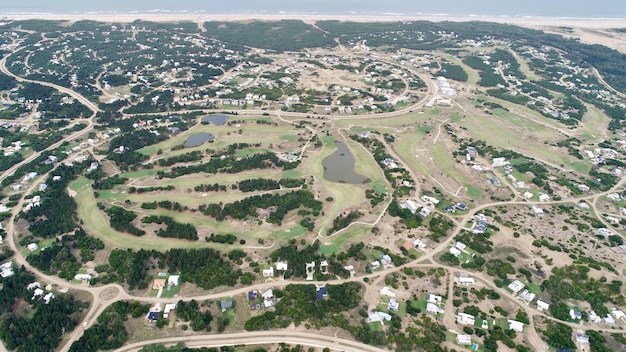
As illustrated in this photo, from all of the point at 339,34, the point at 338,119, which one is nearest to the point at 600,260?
the point at 338,119

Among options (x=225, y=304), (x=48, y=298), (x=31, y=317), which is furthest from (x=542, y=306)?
(x=31, y=317)

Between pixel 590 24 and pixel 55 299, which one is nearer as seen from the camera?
pixel 55 299

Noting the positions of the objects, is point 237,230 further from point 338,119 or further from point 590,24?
point 590,24

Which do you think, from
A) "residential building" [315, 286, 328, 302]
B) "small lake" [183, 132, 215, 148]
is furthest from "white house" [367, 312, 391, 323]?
"small lake" [183, 132, 215, 148]

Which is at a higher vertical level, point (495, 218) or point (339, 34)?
point (339, 34)

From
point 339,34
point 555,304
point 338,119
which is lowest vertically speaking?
point 555,304

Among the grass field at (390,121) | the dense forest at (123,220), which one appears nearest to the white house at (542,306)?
the dense forest at (123,220)

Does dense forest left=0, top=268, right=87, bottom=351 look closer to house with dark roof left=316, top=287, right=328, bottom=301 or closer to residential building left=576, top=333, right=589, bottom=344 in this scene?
house with dark roof left=316, top=287, right=328, bottom=301
